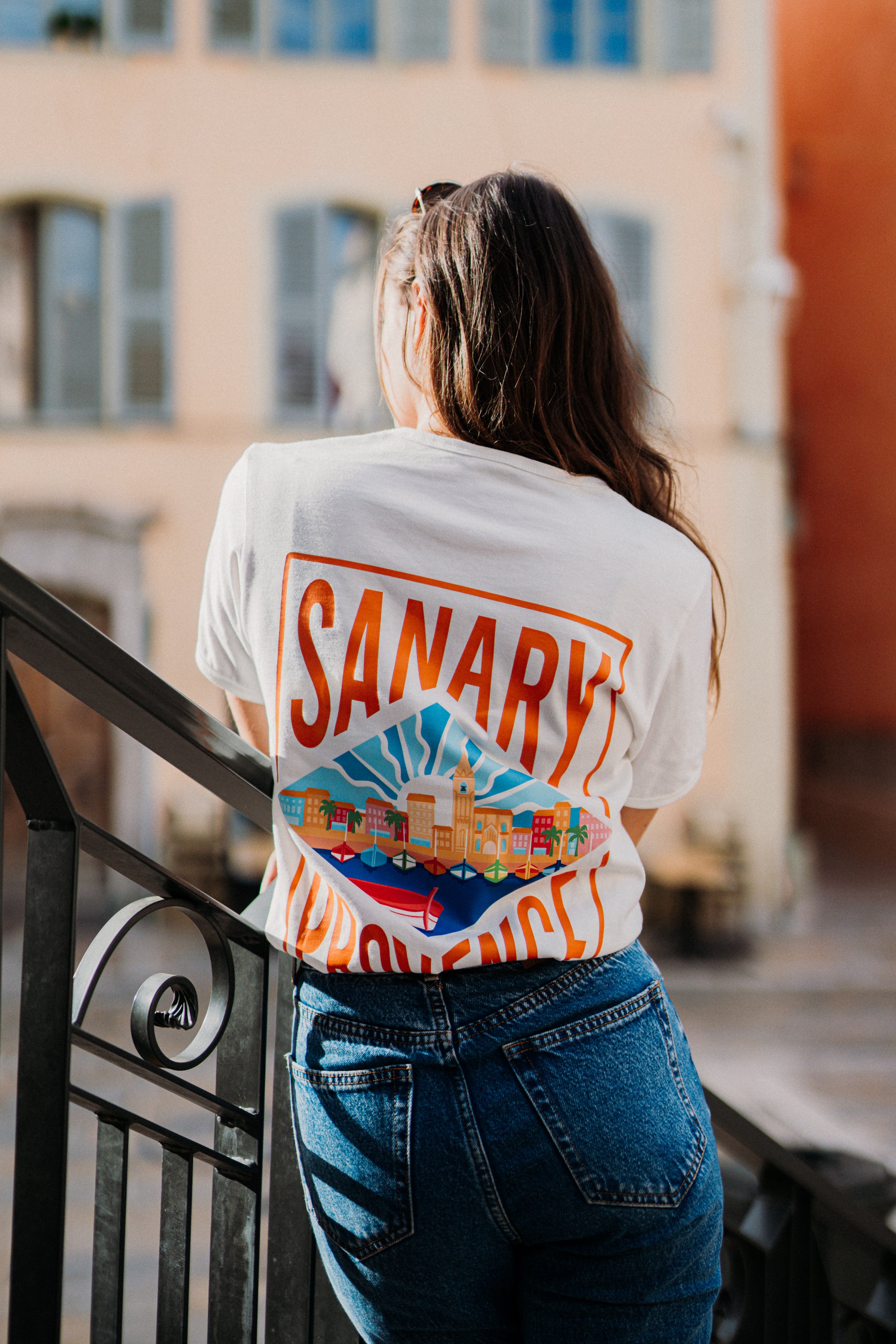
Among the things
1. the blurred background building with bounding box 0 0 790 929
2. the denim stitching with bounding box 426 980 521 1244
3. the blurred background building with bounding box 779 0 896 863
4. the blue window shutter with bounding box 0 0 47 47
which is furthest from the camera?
the blurred background building with bounding box 779 0 896 863

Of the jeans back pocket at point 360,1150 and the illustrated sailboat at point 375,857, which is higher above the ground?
the illustrated sailboat at point 375,857

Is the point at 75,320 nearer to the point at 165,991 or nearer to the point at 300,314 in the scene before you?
the point at 300,314

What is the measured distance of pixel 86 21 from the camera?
8.54m

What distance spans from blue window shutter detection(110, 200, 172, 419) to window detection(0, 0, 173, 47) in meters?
1.15

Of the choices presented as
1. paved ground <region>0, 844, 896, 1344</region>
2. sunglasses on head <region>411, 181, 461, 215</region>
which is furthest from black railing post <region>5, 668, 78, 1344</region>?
paved ground <region>0, 844, 896, 1344</region>

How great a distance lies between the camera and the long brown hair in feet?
2.95

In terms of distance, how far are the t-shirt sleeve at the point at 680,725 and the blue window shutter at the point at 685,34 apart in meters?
8.96

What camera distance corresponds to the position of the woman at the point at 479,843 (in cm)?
83

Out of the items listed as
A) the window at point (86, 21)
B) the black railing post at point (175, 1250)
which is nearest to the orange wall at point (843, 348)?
the window at point (86, 21)

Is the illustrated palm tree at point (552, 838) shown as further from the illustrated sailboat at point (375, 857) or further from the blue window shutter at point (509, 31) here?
the blue window shutter at point (509, 31)

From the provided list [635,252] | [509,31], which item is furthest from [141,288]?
[635,252]

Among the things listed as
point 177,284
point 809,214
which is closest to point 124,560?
point 177,284

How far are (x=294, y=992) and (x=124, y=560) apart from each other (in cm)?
799

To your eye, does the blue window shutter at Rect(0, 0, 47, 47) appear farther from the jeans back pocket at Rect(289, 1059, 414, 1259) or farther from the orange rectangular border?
the jeans back pocket at Rect(289, 1059, 414, 1259)
